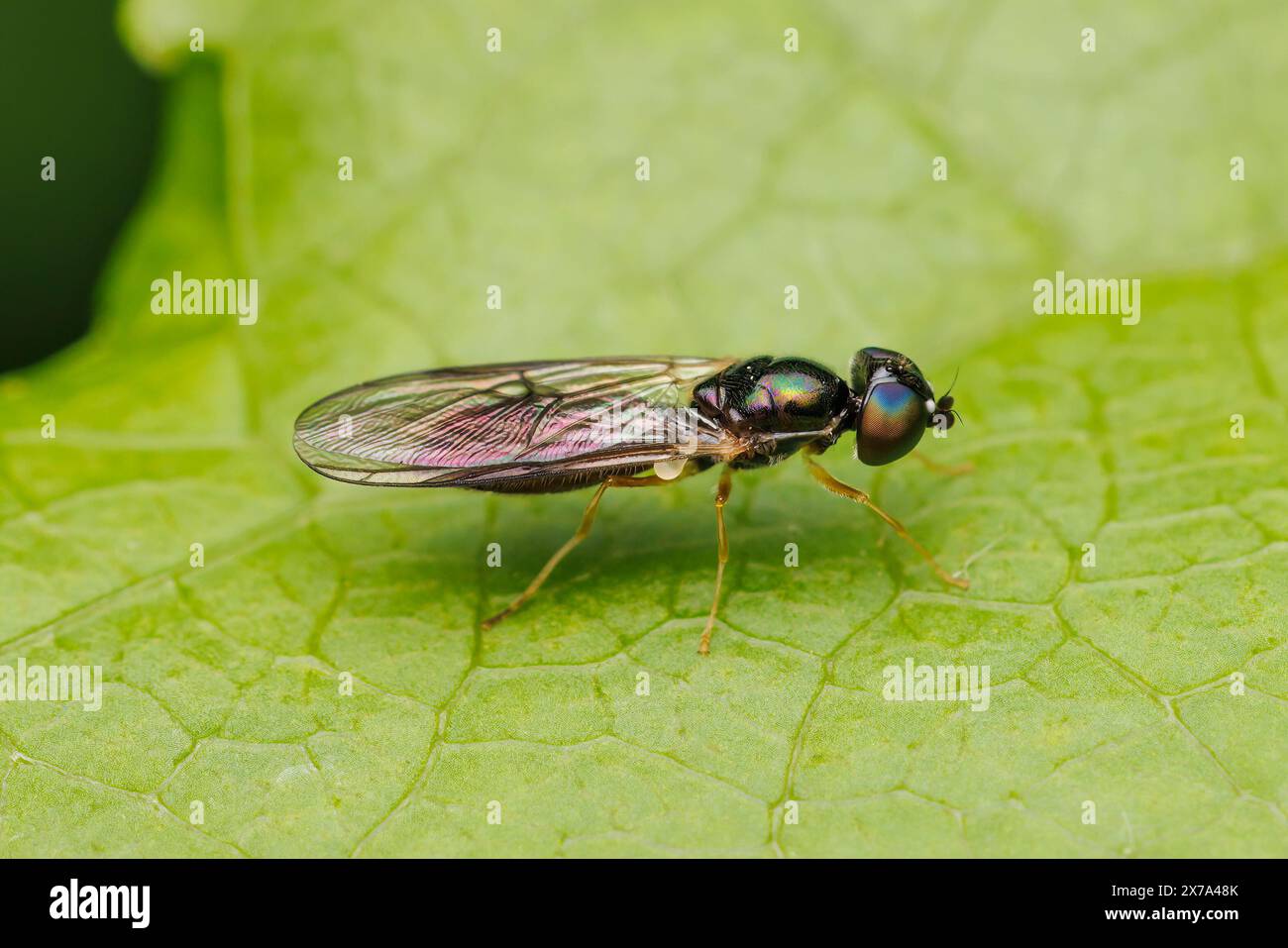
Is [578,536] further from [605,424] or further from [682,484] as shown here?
[682,484]

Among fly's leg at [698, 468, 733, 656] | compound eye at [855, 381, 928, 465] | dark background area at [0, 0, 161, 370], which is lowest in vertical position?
fly's leg at [698, 468, 733, 656]

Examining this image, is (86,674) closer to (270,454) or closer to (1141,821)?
(270,454)

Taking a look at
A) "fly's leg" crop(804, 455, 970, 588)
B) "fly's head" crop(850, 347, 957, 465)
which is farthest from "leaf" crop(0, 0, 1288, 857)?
"fly's head" crop(850, 347, 957, 465)

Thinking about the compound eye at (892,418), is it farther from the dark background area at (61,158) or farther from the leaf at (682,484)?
the dark background area at (61,158)

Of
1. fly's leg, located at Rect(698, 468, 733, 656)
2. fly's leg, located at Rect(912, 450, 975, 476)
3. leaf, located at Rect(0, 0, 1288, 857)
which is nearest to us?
leaf, located at Rect(0, 0, 1288, 857)

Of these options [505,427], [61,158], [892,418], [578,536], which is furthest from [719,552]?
[61,158]

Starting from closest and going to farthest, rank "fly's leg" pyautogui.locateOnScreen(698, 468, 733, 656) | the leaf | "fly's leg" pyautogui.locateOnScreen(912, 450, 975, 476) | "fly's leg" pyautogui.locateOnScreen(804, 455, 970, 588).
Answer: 1. the leaf
2. "fly's leg" pyautogui.locateOnScreen(698, 468, 733, 656)
3. "fly's leg" pyautogui.locateOnScreen(804, 455, 970, 588)
4. "fly's leg" pyautogui.locateOnScreen(912, 450, 975, 476)

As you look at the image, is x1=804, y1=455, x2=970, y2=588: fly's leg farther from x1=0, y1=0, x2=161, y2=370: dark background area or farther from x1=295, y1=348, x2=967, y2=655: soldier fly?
x1=0, y1=0, x2=161, y2=370: dark background area
